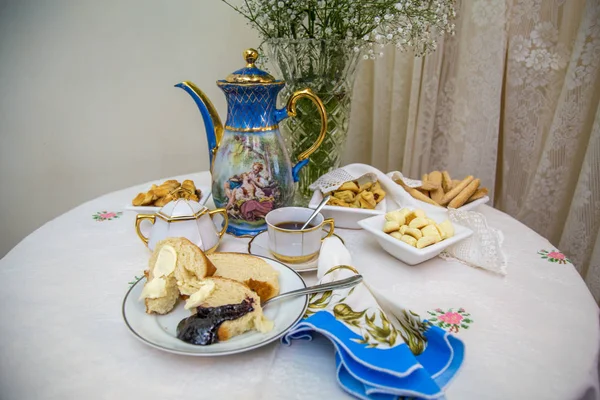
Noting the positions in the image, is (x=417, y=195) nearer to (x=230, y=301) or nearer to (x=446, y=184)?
(x=446, y=184)

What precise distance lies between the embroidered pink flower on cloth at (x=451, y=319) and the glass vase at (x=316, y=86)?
20.2 inches

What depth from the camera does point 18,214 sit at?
1.85 metres

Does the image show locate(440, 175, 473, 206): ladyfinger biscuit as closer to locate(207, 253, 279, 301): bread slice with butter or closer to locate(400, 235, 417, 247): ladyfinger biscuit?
locate(400, 235, 417, 247): ladyfinger biscuit

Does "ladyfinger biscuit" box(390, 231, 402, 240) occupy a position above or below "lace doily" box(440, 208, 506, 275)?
above

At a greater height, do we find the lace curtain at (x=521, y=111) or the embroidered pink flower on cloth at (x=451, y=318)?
the lace curtain at (x=521, y=111)

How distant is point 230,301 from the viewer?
64cm

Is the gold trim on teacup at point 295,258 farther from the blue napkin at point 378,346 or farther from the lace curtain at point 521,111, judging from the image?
Result: the lace curtain at point 521,111

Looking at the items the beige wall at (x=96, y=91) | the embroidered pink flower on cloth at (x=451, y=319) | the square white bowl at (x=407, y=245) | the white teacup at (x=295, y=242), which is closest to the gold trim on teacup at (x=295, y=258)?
the white teacup at (x=295, y=242)

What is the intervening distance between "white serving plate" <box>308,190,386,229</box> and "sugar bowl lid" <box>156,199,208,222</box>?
28 cm

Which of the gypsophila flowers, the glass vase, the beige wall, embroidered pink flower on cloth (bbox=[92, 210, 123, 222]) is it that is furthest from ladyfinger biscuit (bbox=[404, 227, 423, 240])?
the beige wall

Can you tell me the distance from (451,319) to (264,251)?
0.37 metres

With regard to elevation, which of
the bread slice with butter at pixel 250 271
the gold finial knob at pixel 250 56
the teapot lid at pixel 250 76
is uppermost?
the gold finial knob at pixel 250 56

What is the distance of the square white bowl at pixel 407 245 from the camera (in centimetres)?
81

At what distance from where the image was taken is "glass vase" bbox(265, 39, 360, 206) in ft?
3.39
